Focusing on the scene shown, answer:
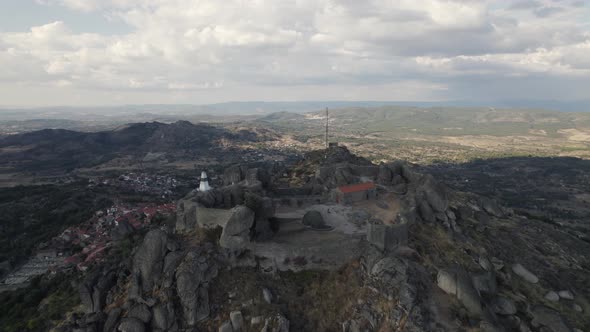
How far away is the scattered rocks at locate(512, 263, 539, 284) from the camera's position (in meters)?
33.5

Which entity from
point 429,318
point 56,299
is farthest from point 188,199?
point 429,318

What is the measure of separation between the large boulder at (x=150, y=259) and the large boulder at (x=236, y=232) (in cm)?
423

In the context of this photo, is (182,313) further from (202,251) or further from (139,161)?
(139,161)

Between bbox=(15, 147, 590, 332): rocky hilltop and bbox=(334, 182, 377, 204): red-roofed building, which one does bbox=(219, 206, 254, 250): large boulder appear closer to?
bbox=(15, 147, 590, 332): rocky hilltop

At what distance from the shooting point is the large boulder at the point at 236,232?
26219 millimetres

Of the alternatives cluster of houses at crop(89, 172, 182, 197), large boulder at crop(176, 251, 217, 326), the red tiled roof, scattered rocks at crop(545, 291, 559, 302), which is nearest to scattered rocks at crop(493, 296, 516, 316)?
scattered rocks at crop(545, 291, 559, 302)

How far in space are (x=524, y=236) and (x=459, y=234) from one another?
16.2m

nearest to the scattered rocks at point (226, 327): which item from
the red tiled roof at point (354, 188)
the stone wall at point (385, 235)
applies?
the stone wall at point (385, 235)

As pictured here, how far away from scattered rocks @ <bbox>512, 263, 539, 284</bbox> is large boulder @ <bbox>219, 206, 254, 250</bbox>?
25411 mm

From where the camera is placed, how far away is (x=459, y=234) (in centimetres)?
3550

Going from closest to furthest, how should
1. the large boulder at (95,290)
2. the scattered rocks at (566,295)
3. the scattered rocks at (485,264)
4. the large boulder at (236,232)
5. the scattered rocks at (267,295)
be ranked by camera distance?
1. the scattered rocks at (267,295)
2. the large boulder at (236,232)
3. the large boulder at (95,290)
4. the scattered rocks at (485,264)
5. the scattered rocks at (566,295)

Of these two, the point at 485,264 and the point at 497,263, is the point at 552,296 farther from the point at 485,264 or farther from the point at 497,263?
the point at 485,264

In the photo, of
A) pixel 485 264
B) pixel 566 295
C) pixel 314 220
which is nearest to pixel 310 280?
pixel 314 220

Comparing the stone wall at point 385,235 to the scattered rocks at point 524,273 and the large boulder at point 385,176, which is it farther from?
the large boulder at point 385,176
